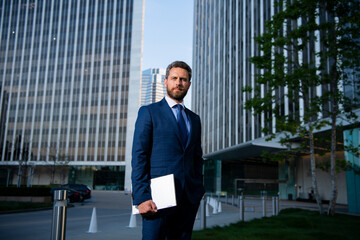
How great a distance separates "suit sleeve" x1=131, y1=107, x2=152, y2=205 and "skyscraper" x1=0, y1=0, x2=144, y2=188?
6015cm

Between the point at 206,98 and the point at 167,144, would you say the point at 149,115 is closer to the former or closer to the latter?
the point at 167,144

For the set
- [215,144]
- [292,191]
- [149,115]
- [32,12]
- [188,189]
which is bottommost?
[292,191]

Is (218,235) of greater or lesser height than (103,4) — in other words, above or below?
below

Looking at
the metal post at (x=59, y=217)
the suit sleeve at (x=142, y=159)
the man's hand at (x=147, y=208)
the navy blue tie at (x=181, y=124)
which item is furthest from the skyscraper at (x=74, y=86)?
the man's hand at (x=147, y=208)

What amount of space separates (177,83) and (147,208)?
3.44ft

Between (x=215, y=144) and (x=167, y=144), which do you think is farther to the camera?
(x=215, y=144)

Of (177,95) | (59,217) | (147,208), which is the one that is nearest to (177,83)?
(177,95)

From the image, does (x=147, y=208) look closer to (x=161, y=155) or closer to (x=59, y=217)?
(x=161, y=155)

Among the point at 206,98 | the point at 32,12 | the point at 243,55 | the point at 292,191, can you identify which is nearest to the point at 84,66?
the point at 32,12

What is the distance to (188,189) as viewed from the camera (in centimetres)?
249

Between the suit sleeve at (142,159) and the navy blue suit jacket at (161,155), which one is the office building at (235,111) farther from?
the suit sleeve at (142,159)

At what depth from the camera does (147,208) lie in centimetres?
228

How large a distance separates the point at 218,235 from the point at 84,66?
64379 mm

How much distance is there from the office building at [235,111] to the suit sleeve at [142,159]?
67.9 feet
